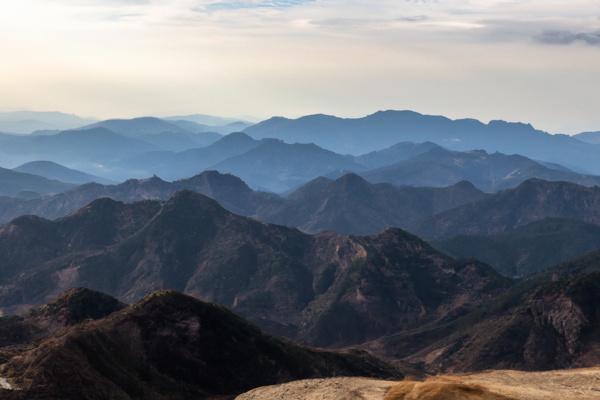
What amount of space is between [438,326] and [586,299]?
38.1m

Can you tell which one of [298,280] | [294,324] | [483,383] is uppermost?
[483,383]

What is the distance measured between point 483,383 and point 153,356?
39258 mm

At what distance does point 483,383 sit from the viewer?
Answer: 4459cm

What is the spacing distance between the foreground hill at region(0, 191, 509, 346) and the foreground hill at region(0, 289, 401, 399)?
67.8m

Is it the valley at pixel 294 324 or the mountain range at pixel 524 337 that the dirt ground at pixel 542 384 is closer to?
the valley at pixel 294 324

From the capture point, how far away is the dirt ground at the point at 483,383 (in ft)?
148

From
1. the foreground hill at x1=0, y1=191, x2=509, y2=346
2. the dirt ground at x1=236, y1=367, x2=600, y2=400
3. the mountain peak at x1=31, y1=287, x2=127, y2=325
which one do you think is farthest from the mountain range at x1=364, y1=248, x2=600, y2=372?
the mountain peak at x1=31, y1=287, x2=127, y2=325

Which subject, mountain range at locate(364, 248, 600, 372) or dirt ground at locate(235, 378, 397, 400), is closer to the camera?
dirt ground at locate(235, 378, 397, 400)

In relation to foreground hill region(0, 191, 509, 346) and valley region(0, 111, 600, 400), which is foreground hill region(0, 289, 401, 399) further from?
foreground hill region(0, 191, 509, 346)

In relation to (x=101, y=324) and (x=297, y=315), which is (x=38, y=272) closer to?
(x=297, y=315)

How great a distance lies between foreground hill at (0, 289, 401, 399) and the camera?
5222 centimetres

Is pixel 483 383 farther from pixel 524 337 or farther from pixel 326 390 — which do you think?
pixel 524 337

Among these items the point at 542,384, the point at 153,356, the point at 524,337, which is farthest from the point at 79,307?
the point at 524,337

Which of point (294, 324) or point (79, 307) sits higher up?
point (79, 307)
